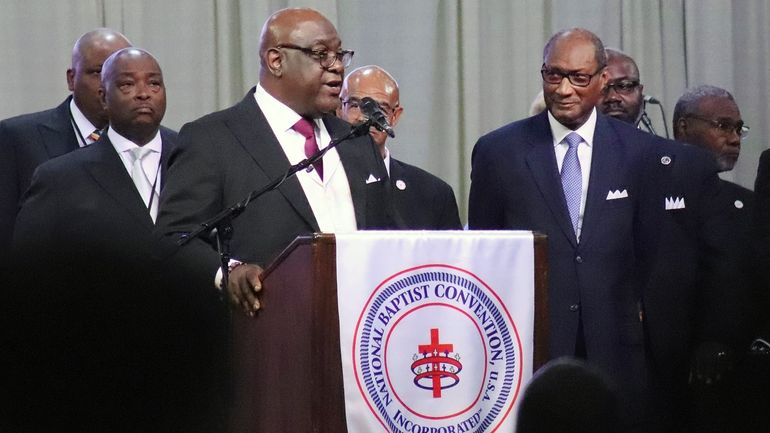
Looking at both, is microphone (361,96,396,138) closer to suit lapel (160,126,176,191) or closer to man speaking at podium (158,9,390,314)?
man speaking at podium (158,9,390,314)

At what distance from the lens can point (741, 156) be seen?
24.3 ft

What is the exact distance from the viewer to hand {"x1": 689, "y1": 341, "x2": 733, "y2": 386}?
→ 4.11 m

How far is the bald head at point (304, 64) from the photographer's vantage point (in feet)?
11.5

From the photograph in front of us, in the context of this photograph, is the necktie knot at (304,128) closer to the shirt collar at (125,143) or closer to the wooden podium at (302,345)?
the wooden podium at (302,345)

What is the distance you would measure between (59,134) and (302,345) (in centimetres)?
259

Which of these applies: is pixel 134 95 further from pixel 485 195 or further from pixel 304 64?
pixel 485 195

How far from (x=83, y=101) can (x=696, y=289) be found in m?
2.52

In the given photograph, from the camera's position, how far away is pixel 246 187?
3.27 meters

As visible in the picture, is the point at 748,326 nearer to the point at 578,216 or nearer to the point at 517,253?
the point at 578,216

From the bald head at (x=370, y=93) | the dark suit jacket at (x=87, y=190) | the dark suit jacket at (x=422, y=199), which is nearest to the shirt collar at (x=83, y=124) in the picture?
the dark suit jacket at (x=87, y=190)

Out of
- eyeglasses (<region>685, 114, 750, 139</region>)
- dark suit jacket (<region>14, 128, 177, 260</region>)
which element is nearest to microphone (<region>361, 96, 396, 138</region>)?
dark suit jacket (<region>14, 128, 177, 260</region>)

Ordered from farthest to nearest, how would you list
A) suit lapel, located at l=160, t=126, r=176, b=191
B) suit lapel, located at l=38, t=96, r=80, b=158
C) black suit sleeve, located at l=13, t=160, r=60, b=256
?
suit lapel, located at l=38, t=96, r=80, b=158 < suit lapel, located at l=160, t=126, r=176, b=191 < black suit sleeve, located at l=13, t=160, r=60, b=256

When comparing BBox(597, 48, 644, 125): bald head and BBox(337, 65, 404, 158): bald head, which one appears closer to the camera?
BBox(337, 65, 404, 158): bald head

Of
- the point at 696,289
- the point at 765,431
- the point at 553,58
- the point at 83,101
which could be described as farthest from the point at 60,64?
the point at 765,431
